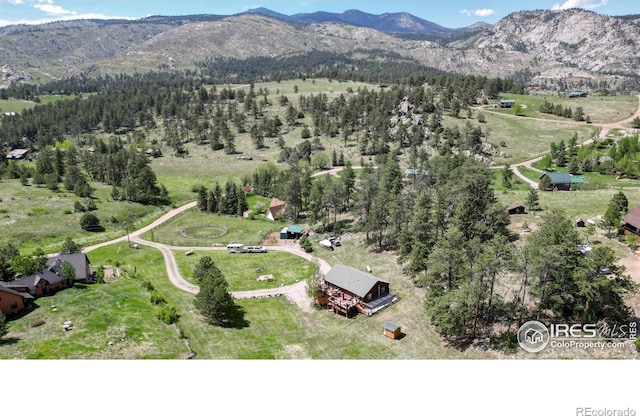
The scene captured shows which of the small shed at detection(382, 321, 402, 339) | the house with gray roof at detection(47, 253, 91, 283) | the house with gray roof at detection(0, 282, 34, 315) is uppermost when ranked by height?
the house with gray roof at detection(0, 282, 34, 315)

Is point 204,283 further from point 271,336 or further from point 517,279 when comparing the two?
point 517,279

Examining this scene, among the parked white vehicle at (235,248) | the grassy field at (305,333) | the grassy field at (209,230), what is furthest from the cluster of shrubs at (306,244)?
the grassy field at (305,333)

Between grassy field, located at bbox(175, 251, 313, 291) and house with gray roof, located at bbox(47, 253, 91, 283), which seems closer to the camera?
house with gray roof, located at bbox(47, 253, 91, 283)

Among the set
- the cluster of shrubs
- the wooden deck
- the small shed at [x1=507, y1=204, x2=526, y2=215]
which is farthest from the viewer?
A: the small shed at [x1=507, y1=204, x2=526, y2=215]

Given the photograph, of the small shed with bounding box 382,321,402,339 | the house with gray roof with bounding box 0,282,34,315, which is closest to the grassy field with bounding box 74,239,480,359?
the small shed with bounding box 382,321,402,339

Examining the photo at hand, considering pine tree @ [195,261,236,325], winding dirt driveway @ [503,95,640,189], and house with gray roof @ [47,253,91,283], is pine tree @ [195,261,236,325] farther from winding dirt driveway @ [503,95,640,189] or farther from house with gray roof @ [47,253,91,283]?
winding dirt driveway @ [503,95,640,189]

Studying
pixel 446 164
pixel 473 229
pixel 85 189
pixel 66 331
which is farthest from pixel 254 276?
pixel 85 189

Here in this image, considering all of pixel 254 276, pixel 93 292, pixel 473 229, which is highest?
pixel 473 229

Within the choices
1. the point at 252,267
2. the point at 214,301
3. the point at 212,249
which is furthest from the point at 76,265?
the point at 252,267
